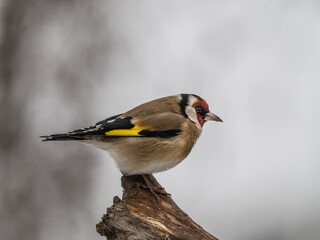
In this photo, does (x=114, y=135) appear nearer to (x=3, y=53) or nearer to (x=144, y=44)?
(x=3, y=53)

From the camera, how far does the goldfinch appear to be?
4.82m

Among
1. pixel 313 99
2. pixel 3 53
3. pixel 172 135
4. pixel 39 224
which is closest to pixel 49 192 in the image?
pixel 39 224

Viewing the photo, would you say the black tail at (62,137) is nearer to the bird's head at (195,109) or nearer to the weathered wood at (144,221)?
the weathered wood at (144,221)

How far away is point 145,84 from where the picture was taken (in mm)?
8227

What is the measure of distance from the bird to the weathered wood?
24cm

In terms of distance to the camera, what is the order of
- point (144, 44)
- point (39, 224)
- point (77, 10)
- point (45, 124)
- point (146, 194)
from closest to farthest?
point (146, 194), point (39, 224), point (45, 124), point (77, 10), point (144, 44)

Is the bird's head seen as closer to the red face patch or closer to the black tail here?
the red face patch

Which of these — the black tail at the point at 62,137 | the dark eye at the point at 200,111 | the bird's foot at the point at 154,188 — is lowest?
the bird's foot at the point at 154,188

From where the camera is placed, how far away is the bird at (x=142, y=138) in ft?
15.8

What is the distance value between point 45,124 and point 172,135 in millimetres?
2968

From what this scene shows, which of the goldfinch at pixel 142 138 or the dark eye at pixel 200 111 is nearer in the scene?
the goldfinch at pixel 142 138

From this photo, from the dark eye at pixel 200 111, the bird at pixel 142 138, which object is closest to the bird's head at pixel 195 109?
the dark eye at pixel 200 111

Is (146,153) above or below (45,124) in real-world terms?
below

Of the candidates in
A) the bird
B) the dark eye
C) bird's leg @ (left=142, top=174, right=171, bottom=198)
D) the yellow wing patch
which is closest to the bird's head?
the dark eye
